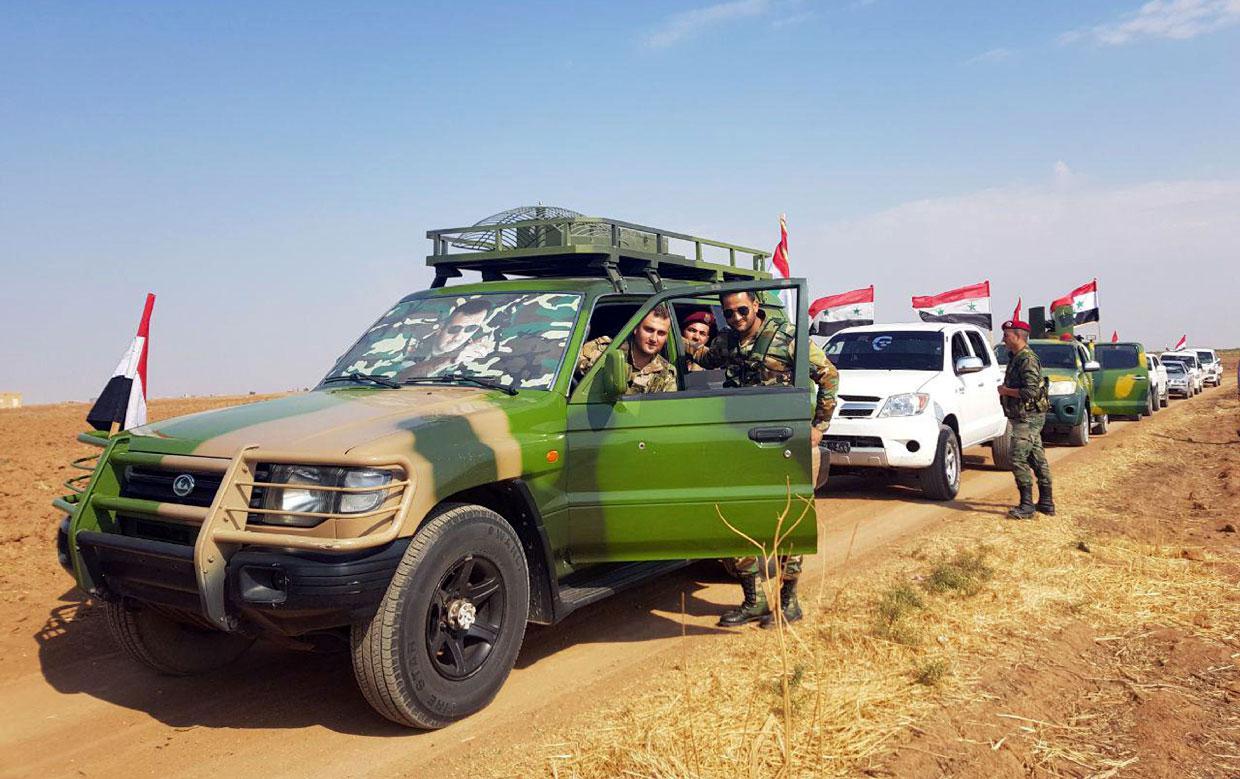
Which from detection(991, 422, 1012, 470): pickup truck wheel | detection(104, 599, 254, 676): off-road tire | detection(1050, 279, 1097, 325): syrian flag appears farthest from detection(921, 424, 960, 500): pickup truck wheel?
detection(1050, 279, 1097, 325): syrian flag

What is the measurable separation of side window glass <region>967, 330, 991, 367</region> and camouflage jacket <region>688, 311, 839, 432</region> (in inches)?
246

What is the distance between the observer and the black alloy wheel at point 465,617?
3.92 m

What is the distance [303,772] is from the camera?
368 cm

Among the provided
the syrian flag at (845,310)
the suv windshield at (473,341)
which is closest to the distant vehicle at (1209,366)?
the syrian flag at (845,310)

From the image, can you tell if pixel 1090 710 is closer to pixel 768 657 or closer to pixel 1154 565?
pixel 768 657

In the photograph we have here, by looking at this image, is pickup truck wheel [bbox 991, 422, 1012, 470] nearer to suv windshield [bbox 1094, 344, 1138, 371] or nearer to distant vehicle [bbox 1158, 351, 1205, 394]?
suv windshield [bbox 1094, 344, 1138, 371]

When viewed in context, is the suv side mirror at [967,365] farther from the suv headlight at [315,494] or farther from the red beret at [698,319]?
the suv headlight at [315,494]

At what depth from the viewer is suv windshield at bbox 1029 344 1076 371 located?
14719 mm

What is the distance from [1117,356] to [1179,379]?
15751mm

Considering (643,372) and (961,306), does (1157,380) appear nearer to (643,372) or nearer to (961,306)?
(961,306)

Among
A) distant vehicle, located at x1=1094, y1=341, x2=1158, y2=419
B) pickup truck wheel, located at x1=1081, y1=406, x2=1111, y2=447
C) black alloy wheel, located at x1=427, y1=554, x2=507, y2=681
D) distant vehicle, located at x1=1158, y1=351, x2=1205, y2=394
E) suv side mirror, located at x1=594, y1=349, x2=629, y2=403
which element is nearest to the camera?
black alloy wheel, located at x1=427, y1=554, x2=507, y2=681

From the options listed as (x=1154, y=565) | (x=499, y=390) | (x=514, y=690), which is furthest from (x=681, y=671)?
(x=1154, y=565)

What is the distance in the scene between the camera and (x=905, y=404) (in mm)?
Result: 9312

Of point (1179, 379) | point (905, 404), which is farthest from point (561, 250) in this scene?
point (1179, 379)
